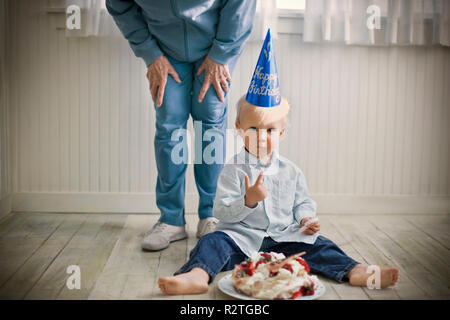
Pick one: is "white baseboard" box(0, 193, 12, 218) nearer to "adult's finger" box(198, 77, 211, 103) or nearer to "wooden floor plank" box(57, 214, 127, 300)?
"wooden floor plank" box(57, 214, 127, 300)

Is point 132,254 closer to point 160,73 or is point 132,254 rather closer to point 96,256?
point 96,256

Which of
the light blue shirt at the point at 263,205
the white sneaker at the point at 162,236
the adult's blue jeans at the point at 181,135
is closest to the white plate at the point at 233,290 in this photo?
the light blue shirt at the point at 263,205

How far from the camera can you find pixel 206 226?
1971 millimetres

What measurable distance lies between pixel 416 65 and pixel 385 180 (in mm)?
515

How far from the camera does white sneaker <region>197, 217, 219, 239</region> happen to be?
196 centimetres

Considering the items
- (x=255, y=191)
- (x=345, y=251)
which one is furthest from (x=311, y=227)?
(x=345, y=251)

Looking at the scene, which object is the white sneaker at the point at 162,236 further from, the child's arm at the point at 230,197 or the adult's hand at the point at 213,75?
the adult's hand at the point at 213,75

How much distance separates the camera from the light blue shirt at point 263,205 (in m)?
1.59

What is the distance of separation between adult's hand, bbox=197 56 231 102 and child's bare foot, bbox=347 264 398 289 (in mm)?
754

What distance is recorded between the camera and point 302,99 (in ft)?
7.63

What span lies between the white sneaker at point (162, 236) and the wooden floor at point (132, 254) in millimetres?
27

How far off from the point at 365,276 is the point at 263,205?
0.35m
